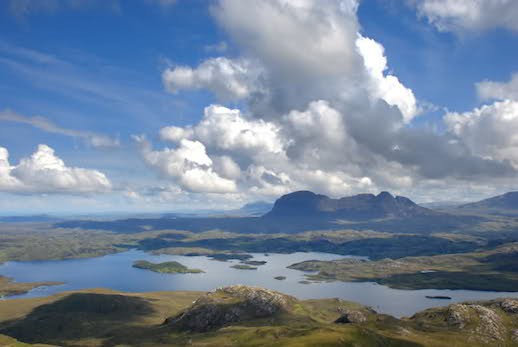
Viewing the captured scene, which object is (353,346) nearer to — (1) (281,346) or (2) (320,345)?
(2) (320,345)

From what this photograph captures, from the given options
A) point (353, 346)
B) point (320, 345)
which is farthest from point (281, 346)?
point (353, 346)
